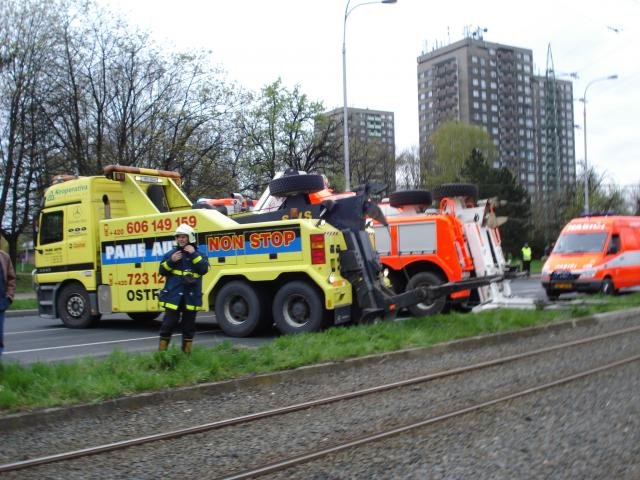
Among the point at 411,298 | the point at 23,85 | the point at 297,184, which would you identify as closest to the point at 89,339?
the point at 297,184

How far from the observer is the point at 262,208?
566 inches

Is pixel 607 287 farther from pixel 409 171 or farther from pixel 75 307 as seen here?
pixel 409 171

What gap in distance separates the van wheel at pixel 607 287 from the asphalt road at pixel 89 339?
35.2 feet

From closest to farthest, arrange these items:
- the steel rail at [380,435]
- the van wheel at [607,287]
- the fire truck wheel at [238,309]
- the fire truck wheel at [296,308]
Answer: the steel rail at [380,435], the fire truck wheel at [296,308], the fire truck wheel at [238,309], the van wheel at [607,287]

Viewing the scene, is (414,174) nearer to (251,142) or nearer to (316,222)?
(251,142)

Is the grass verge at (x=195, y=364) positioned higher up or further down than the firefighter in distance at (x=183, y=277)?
further down

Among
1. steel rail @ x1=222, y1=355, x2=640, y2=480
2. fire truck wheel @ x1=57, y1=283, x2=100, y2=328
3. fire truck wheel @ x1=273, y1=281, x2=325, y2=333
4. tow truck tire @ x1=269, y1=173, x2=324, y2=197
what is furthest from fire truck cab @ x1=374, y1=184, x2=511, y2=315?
steel rail @ x1=222, y1=355, x2=640, y2=480

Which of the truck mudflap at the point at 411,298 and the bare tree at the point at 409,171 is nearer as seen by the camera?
the truck mudflap at the point at 411,298

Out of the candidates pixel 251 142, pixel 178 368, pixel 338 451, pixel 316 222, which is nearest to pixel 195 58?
pixel 251 142

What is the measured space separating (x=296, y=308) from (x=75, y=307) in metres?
5.57

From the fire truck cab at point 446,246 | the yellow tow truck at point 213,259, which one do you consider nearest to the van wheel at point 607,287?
the fire truck cab at point 446,246

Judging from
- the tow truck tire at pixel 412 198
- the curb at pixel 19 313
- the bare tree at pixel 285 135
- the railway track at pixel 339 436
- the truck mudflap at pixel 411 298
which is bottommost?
the curb at pixel 19 313

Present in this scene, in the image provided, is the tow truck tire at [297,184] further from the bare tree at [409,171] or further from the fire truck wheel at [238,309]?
the bare tree at [409,171]

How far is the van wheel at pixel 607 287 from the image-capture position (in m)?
19.1
